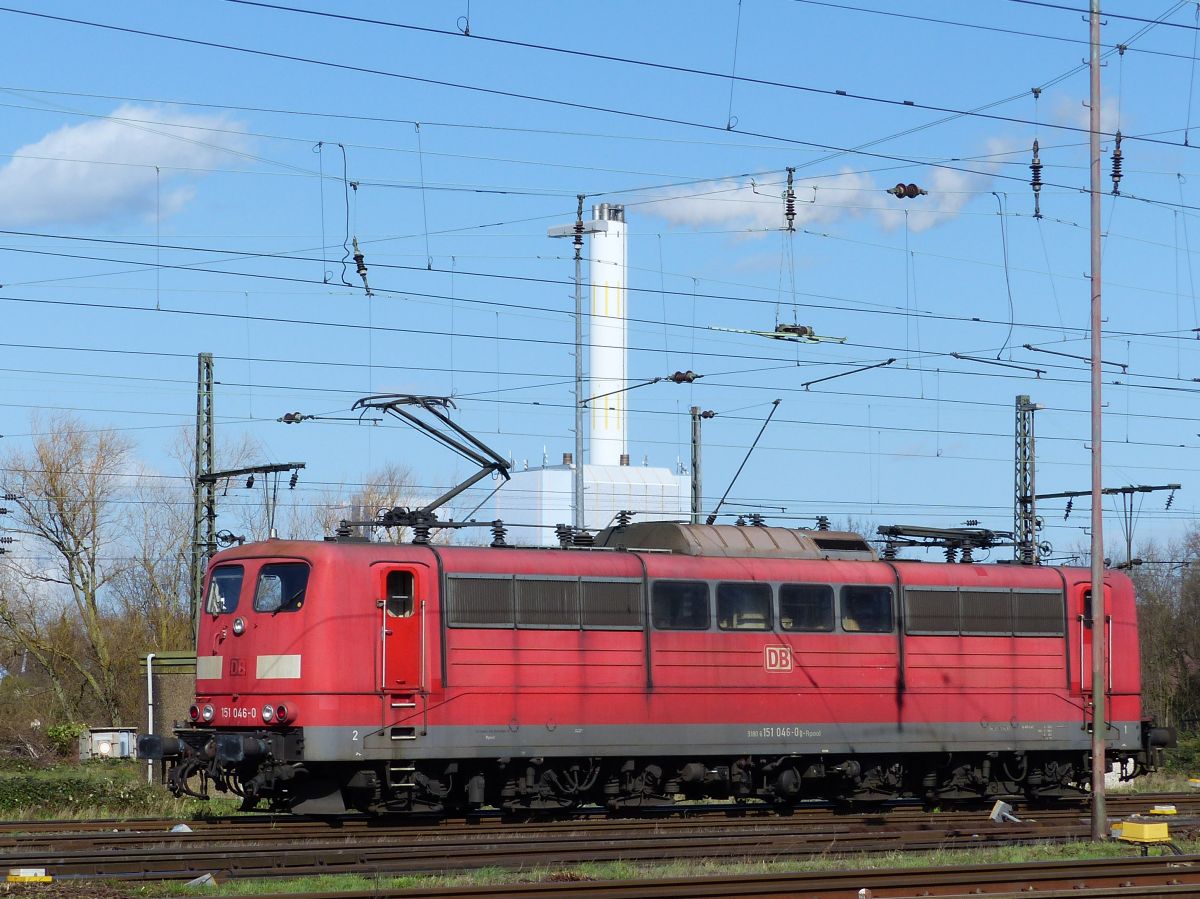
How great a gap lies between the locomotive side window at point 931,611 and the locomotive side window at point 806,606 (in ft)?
4.74

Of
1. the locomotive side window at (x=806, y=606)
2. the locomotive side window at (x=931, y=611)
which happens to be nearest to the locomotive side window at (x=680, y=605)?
the locomotive side window at (x=806, y=606)

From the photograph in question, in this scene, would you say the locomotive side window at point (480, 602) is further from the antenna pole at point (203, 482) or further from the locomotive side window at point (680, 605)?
the antenna pole at point (203, 482)

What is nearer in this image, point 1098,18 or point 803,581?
point 1098,18

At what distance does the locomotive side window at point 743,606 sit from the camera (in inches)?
900

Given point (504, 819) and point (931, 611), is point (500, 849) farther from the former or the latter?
point (931, 611)

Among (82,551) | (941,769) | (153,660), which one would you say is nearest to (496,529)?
(941,769)

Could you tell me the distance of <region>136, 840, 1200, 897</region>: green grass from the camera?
14.7 m

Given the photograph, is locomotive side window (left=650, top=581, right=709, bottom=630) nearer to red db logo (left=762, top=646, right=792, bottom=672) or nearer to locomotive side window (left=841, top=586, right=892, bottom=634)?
red db logo (left=762, top=646, right=792, bottom=672)

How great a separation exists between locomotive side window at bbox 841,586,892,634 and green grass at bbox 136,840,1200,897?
17.3 ft

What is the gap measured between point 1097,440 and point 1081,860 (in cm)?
547

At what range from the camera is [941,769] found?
2520 cm

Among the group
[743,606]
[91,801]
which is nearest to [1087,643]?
[743,606]

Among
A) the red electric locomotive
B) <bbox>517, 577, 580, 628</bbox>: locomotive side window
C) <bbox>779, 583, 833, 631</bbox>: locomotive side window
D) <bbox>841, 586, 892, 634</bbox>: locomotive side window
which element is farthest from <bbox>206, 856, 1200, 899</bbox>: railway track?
<bbox>841, 586, 892, 634</bbox>: locomotive side window

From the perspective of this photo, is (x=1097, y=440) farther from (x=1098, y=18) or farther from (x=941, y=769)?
(x=941, y=769)
